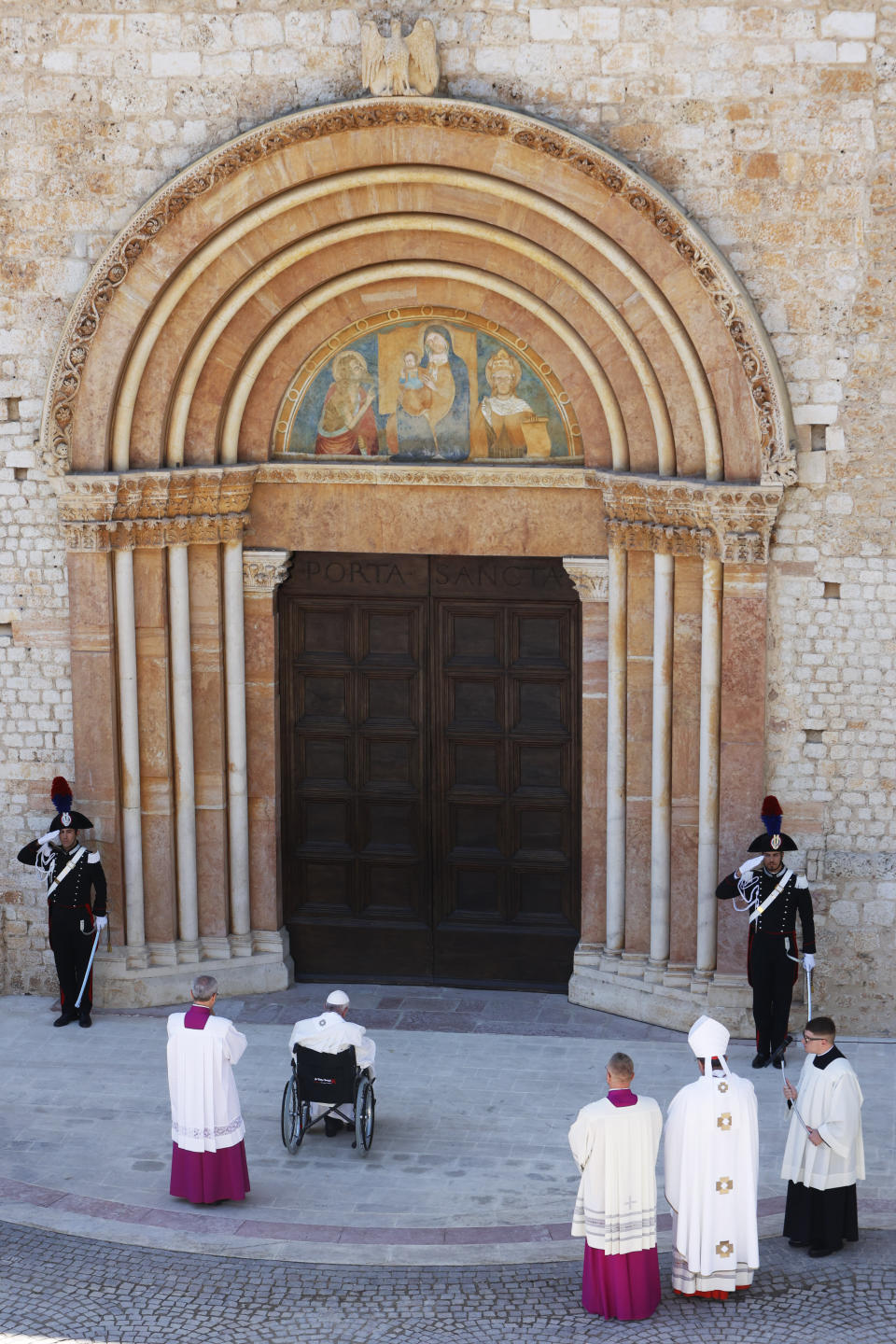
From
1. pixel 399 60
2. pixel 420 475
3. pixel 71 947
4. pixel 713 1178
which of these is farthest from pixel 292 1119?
pixel 399 60

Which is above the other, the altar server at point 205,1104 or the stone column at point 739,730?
the stone column at point 739,730

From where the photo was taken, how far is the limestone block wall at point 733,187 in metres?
12.5

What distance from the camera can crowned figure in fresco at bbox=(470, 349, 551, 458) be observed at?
13734 millimetres

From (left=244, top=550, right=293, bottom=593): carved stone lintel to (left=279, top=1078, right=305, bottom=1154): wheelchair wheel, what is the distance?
157 inches

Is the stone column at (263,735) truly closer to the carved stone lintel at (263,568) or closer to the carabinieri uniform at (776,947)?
the carved stone lintel at (263,568)

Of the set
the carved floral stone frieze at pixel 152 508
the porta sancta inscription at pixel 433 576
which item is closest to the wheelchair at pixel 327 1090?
the porta sancta inscription at pixel 433 576

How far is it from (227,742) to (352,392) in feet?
9.19

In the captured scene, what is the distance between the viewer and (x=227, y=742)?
46.9 ft

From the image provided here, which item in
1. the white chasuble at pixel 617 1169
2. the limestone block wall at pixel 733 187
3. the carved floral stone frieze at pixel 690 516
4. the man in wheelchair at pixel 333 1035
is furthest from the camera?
the carved floral stone frieze at pixel 690 516

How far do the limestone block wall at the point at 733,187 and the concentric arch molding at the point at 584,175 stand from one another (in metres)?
0.19

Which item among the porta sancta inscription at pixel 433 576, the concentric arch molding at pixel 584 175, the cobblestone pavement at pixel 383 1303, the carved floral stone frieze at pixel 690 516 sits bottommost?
the cobblestone pavement at pixel 383 1303

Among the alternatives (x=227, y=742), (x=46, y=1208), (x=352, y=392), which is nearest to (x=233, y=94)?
(x=352, y=392)

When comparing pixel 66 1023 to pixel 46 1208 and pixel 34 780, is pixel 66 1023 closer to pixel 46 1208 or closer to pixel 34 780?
pixel 34 780

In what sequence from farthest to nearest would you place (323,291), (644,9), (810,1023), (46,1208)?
(323,291) → (644,9) → (46,1208) → (810,1023)
